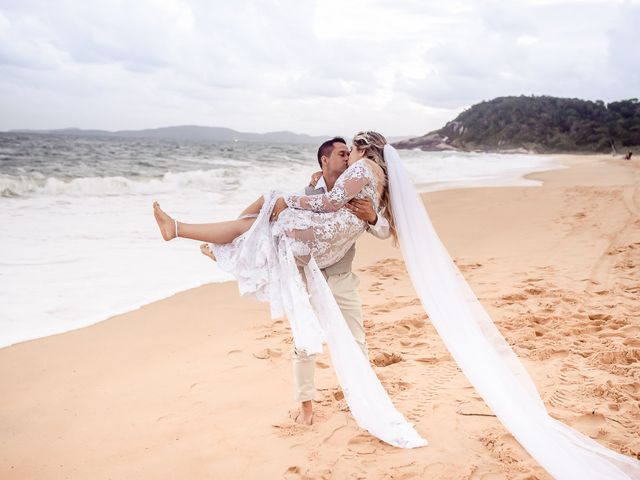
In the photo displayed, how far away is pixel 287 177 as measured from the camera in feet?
77.2

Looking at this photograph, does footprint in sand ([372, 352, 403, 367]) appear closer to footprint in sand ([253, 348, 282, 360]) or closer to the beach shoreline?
footprint in sand ([253, 348, 282, 360])

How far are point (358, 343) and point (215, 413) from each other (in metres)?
1.07

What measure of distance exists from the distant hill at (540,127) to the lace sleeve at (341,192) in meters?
57.4

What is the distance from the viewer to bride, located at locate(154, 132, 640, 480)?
9.62 feet

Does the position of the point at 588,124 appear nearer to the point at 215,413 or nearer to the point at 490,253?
the point at 490,253

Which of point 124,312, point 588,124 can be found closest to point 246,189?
point 124,312

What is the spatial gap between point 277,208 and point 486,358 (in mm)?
1474

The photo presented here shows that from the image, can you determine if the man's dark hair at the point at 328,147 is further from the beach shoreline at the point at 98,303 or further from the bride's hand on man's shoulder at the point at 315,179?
the beach shoreline at the point at 98,303

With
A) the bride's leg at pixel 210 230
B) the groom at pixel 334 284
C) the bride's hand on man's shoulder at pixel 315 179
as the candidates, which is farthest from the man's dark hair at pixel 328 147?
the bride's leg at pixel 210 230

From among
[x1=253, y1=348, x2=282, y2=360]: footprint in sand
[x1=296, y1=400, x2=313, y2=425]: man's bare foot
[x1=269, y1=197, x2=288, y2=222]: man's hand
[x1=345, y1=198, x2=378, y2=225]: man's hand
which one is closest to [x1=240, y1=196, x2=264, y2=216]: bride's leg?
[x1=269, y1=197, x2=288, y2=222]: man's hand

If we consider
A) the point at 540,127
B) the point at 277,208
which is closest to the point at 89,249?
the point at 277,208

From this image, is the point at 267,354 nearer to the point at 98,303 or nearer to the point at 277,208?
the point at 277,208

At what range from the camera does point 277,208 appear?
3184 mm

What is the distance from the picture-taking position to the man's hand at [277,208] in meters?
3.17
